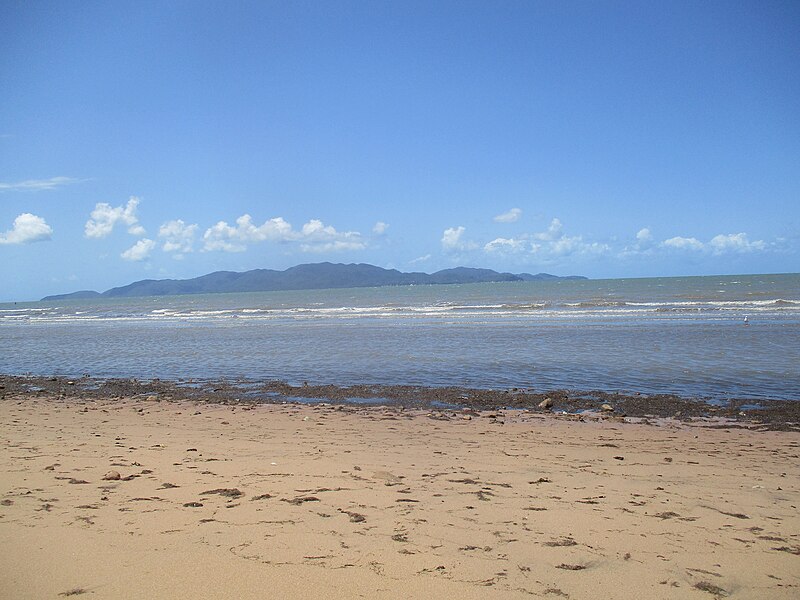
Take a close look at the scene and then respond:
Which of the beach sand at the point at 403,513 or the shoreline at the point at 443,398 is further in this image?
the shoreline at the point at 443,398

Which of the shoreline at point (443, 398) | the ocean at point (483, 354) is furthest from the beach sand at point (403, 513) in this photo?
the ocean at point (483, 354)

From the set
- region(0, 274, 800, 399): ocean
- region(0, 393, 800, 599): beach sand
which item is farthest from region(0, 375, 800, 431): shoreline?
region(0, 393, 800, 599): beach sand

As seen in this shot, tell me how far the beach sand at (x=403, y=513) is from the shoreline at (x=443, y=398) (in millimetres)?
1217

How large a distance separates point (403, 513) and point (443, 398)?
7008 mm

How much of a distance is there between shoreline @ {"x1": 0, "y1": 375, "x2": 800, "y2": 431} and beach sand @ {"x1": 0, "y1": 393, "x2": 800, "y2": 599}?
1217 mm

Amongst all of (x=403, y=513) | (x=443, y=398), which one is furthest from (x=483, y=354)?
(x=403, y=513)

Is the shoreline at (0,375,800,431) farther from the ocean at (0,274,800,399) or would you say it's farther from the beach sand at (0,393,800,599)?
the beach sand at (0,393,800,599)

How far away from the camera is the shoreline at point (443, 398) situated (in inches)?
396

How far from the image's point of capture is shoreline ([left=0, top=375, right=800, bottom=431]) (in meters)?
10.1

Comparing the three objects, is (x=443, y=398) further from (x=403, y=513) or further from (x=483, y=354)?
(x=403, y=513)

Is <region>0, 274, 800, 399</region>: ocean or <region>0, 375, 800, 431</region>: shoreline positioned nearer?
<region>0, 375, 800, 431</region>: shoreline

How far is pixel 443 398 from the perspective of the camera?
12.0 m

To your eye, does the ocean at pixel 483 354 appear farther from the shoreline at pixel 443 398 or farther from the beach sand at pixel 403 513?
the beach sand at pixel 403 513

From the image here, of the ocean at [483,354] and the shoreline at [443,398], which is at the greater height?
the ocean at [483,354]
